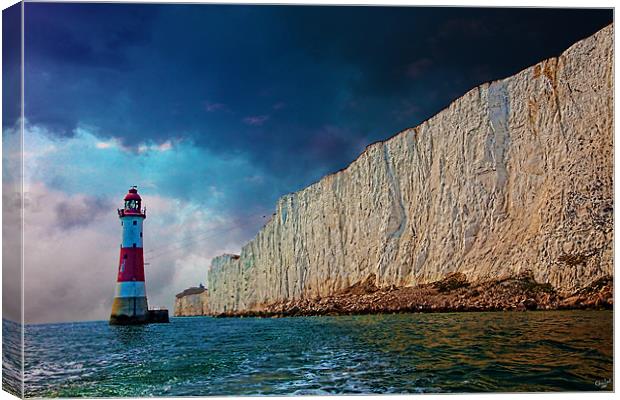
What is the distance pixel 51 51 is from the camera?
7.08 m

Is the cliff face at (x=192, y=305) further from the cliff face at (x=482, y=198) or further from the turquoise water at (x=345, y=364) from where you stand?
the turquoise water at (x=345, y=364)

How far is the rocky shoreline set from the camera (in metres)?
10.8

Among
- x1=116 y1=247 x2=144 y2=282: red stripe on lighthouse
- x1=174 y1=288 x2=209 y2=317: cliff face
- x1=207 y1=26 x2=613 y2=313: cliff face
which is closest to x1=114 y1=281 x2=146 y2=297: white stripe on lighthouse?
x1=116 y1=247 x2=144 y2=282: red stripe on lighthouse

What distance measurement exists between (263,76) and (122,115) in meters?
1.72

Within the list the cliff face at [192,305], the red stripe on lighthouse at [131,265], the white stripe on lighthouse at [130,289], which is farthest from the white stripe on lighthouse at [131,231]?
the cliff face at [192,305]

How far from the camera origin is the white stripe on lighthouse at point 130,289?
11.0m

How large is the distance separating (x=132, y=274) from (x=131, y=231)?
4.03 ft

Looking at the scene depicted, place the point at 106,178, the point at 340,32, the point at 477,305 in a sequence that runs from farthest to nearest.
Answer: the point at 477,305, the point at 106,178, the point at 340,32

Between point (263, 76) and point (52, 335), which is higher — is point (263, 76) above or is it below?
above

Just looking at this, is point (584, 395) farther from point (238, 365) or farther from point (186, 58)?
point (186, 58)

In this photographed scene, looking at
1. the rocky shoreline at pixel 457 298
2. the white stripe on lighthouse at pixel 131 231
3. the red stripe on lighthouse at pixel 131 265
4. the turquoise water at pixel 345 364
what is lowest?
the turquoise water at pixel 345 364

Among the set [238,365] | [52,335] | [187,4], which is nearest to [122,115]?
[187,4]

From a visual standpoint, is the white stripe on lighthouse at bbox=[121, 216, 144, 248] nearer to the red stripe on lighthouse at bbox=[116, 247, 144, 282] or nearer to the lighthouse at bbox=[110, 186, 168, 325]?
the lighthouse at bbox=[110, 186, 168, 325]

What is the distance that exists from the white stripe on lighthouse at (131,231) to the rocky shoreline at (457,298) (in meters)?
5.83
